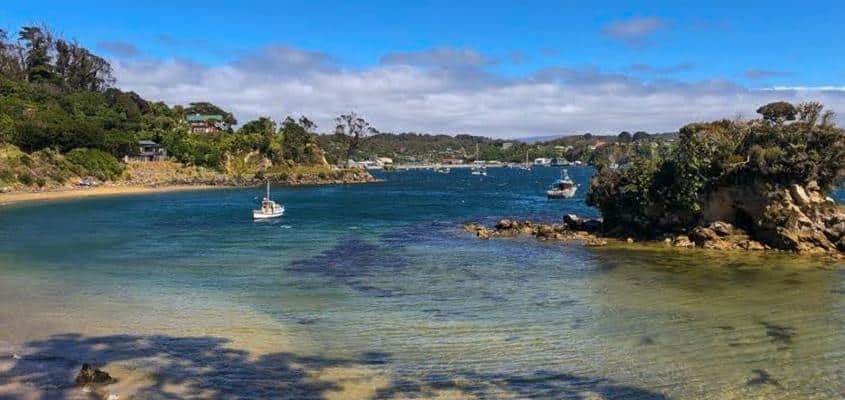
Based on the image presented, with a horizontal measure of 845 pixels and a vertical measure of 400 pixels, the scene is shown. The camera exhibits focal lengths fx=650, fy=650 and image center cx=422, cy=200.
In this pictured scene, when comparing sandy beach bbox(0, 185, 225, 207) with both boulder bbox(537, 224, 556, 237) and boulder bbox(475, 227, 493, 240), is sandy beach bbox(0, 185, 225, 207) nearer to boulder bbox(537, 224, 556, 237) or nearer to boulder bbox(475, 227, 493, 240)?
boulder bbox(475, 227, 493, 240)

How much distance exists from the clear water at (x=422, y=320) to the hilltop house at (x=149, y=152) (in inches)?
3717

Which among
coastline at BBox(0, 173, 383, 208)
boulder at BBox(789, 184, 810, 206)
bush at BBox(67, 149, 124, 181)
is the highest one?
bush at BBox(67, 149, 124, 181)

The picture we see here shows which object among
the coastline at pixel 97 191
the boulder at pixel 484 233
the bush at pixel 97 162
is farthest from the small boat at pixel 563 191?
the bush at pixel 97 162

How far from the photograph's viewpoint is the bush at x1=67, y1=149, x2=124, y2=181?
10825cm

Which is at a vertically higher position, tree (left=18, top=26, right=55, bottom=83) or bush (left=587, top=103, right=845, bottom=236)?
tree (left=18, top=26, right=55, bottom=83)

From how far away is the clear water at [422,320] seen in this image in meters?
14.1

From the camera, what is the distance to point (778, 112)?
128ft

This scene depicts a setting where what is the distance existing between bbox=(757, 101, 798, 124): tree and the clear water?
32.8ft

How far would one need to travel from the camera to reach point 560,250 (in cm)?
3719

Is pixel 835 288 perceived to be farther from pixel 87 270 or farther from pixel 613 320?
pixel 87 270

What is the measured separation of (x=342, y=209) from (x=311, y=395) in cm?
5793

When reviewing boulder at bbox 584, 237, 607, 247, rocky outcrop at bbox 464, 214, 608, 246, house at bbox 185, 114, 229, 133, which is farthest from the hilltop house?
boulder at bbox 584, 237, 607, 247

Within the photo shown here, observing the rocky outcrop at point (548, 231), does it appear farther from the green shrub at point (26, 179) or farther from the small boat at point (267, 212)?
the green shrub at point (26, 179)

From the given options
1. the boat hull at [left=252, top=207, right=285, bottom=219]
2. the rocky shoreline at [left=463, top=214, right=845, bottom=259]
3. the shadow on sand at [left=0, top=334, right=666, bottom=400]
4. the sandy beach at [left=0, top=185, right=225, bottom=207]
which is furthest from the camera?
the sandy beach at [left=0, top=185, right=225, bottom=207]
